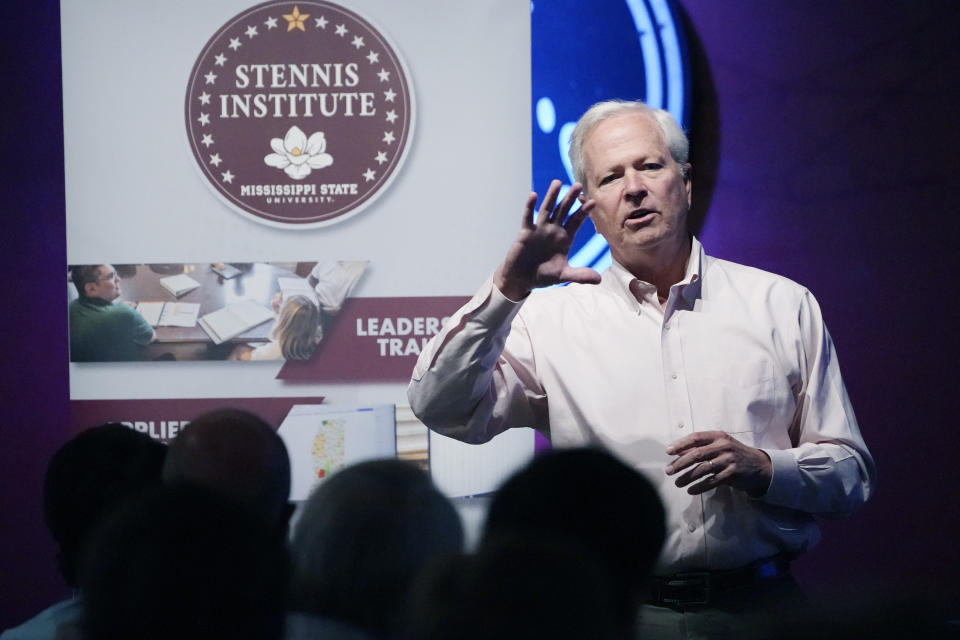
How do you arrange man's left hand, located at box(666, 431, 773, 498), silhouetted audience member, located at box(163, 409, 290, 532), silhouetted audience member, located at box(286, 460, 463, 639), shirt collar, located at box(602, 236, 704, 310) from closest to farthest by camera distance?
silhouetted audience member, located at box(286, 460, 463, 639)
silhouetted audience member, located at box(163, 409, 290, 532)
man's left hand, located at box(666, 431, 773, 498)
shirt collar, located at box(602, 236, 704, 310)

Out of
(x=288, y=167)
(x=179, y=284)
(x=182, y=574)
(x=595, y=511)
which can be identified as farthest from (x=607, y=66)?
(x=182, y=574)

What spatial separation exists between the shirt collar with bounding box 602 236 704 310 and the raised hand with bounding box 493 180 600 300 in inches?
13.2

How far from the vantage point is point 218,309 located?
10.9 feet

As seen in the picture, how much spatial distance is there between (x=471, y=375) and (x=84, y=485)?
2.31ft

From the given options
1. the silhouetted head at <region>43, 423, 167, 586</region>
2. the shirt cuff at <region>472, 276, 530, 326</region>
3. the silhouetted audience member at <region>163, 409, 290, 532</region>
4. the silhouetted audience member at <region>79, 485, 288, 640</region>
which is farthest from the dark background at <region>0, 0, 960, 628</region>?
the silhouetted audience member at <region>79, 485, 288, 640</region>

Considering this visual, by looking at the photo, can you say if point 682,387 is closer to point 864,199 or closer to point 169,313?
point 864,199

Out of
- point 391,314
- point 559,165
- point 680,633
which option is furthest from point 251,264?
point 680,633

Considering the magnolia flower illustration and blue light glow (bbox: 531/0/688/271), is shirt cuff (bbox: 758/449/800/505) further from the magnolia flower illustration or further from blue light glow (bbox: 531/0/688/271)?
the magnolia flower illustration

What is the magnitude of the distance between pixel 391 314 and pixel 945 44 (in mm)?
2028

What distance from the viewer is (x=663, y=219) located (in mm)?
2156

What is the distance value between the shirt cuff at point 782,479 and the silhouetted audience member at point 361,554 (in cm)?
91

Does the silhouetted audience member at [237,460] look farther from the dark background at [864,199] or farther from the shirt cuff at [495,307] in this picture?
the dark background at [864,199]

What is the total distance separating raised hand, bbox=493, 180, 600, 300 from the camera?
5.98 feet

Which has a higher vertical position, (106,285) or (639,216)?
(639,216)
